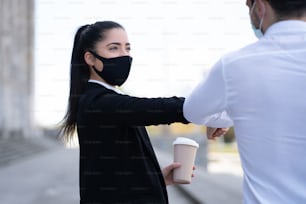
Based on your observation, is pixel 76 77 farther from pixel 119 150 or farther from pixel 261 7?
pixel 261 7

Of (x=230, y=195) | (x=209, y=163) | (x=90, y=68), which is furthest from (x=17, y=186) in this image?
(x=209, y=163)

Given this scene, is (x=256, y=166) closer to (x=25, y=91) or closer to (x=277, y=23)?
(x=277, y=23)

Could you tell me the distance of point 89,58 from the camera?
952 mm

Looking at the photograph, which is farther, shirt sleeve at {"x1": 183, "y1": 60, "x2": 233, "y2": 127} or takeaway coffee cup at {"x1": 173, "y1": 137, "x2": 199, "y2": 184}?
takeaway coffee cup at {"x1": 173, "y1": 137, "x2": 199, "y2": 184}

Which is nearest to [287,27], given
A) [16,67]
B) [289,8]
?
[289,8]

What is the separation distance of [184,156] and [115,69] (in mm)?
180

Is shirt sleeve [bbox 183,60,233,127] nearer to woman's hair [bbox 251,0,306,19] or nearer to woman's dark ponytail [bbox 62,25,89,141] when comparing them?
woman's hair [bbox 251,0,306,19]

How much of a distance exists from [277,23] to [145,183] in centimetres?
35

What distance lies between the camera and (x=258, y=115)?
0.64 m

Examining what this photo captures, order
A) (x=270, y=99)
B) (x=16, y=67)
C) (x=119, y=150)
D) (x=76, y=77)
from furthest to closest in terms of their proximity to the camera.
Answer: (x=16, y=67)
(x=76, y=77)
(x=119, y=150)
(x=270, y=99)

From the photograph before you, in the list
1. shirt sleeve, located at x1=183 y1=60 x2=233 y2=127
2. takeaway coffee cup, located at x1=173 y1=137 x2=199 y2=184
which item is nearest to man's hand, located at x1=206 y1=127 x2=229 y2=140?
takeaway coffee cup, located at x1=173 y1=137 x2=199 y2=184

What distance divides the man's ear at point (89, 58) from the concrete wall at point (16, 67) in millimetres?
12291

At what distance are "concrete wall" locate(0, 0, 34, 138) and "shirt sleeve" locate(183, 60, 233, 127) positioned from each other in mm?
Result: 12573

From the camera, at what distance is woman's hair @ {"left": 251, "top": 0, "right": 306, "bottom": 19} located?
0.65 metres
